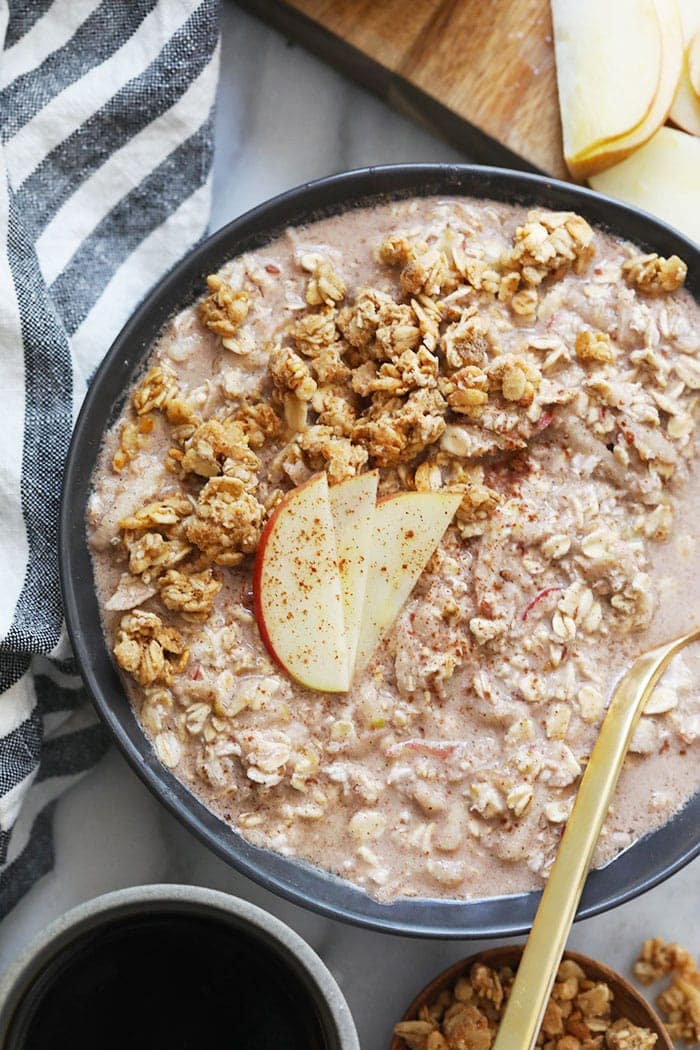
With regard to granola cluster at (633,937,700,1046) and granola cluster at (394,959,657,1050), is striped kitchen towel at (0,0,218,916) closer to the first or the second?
granola cluster at (394,959,657,1050)

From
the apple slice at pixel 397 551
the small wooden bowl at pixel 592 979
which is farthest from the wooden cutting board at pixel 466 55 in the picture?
the small wooden bowl at pixel 592 979

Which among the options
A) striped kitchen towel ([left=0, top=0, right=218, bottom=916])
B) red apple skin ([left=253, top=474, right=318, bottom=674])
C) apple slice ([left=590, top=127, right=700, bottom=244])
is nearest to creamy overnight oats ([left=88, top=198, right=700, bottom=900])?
red apple skin ([left=253, top=474, right=318, bottom=674])

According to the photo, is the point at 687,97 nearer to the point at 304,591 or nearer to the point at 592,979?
the point at 304,591

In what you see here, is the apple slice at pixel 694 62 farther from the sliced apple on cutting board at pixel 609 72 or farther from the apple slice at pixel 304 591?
the apple slice at pixel 304 591

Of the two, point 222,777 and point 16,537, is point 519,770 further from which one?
point 16,537

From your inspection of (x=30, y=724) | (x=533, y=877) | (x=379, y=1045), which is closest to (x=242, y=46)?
(x=30, y=724)

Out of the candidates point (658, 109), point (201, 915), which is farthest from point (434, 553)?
point (658, 109)
